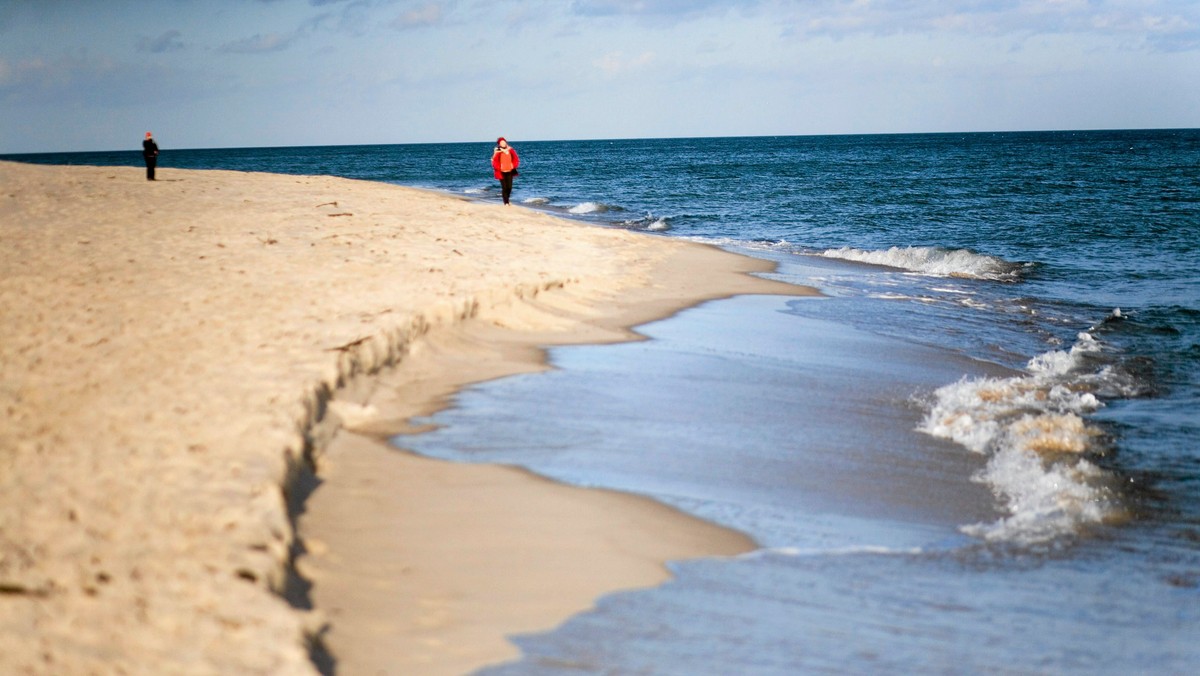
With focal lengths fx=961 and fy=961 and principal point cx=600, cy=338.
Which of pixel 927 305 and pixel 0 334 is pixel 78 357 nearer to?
pixel 0 334

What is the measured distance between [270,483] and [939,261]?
18603 mm

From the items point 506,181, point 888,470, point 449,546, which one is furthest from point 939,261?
point 449,546

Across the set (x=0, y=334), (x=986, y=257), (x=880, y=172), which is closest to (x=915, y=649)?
(x=0, y=334)

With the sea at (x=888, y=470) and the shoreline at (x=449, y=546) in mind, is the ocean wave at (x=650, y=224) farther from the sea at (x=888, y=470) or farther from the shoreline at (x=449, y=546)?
the shoreline at (x=449, y=546)

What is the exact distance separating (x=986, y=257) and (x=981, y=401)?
13.8 m

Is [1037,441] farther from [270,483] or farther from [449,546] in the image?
[270,483]

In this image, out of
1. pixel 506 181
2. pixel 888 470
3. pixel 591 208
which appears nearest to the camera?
pixel 888 470

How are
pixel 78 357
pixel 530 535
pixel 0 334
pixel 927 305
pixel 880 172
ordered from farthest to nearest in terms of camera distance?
pixel 880 172, pixel 927 305, pixel 0 334, pixel 78 357, pixel 530 535

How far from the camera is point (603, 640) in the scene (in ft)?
13.0

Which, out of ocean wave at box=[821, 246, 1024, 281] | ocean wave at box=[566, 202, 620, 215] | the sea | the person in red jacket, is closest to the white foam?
ocean wave at box=[566, 202, 620, 215]

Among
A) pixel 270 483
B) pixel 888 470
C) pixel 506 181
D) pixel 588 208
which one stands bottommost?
pixel 888 470

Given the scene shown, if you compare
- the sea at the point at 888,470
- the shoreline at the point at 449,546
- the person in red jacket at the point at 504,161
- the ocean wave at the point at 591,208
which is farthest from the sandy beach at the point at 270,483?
the ocean wave at the point at 591,208

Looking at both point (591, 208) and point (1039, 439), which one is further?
point (591, 208)

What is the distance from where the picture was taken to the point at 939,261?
20.9 m
